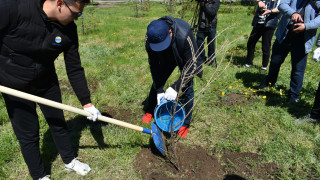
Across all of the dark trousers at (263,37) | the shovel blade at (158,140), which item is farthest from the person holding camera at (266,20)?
the shovel blade at (158,140)

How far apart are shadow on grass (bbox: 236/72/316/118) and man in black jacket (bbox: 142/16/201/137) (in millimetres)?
1630

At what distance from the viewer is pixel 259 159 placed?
2367 millimetres

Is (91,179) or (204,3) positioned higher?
(204,3)

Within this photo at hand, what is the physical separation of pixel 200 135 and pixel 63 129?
1.69 m

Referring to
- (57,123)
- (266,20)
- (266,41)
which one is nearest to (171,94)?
(57,123)

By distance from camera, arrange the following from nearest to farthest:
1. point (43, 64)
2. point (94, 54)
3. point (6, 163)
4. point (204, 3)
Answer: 1. point (43, 64)
2. point (6, 163)
3. point (204, 3)
4. point (94, 54)

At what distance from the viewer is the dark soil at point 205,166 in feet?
7.24

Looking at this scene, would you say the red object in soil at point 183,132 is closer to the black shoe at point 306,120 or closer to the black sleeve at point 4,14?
the black shoe at point 306,120

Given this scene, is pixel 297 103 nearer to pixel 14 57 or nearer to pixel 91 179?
pixel 91 179

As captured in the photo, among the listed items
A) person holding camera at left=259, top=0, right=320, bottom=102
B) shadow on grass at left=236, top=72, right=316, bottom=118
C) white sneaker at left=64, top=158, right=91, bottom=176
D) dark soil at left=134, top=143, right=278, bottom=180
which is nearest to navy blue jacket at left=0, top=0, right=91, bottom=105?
white sneaker at left=64, top=158, right=91, bottom=176

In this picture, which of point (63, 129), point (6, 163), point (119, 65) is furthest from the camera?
point (119, 65)

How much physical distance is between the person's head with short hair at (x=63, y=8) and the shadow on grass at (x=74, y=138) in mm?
1695

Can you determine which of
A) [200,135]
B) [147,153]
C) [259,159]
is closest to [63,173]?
[147,153]

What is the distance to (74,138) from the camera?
111 inches
